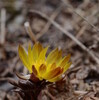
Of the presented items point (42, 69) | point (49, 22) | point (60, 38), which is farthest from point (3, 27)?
point (42, 69)

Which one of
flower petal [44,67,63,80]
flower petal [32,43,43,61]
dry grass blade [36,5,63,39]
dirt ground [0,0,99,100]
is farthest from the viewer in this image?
dry grass blade [36,5,63,39]

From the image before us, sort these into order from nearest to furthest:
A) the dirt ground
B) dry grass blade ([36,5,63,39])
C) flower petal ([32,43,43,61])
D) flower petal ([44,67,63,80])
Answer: flower petal ([44,67,63,80]) → flower petal ([32,43,43,61]) → the dirt ground → dry grass blade ([36,5,63,39])

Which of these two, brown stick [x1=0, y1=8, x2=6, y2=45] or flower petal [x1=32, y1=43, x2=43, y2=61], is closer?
flower petal [x1=32, y1=43, x2=43, y2=61]

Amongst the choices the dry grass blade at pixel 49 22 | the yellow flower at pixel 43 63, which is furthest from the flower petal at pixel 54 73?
the dry grass blade at pixel 49 22

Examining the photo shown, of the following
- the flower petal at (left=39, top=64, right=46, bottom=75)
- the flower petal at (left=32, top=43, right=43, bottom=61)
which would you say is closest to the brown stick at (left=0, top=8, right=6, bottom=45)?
the flower petal at (left=32, top=43, right=43, bottom=61)

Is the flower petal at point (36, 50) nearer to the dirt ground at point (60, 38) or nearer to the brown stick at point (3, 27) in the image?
the dirt ground at point (60, 38)

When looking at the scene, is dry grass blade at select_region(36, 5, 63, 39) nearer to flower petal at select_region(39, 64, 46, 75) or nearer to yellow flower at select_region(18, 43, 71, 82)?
yellow flower at select_region(18, 43, 71, 82)
